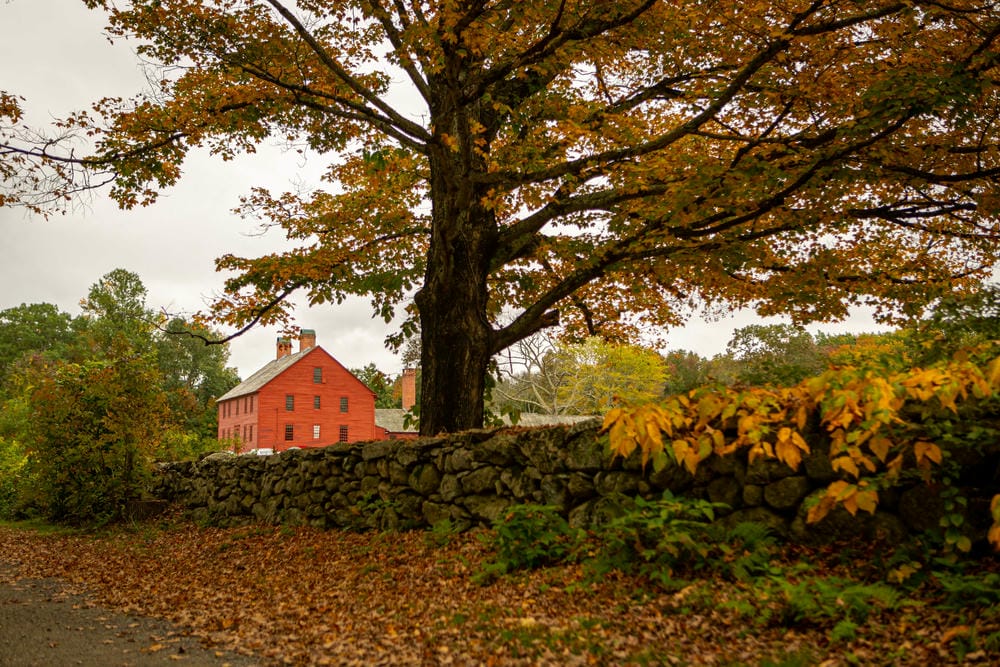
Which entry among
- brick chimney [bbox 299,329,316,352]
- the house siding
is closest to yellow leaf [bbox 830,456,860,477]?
the house siding

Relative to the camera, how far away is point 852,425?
493 centimetres

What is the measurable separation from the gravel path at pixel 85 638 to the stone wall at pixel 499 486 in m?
3.25

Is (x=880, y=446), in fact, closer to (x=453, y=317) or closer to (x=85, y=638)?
(x=85, y=638)

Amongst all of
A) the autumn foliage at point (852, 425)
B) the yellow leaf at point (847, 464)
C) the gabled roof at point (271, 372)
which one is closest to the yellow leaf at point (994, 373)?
the autumn foliage at point (852, 425)

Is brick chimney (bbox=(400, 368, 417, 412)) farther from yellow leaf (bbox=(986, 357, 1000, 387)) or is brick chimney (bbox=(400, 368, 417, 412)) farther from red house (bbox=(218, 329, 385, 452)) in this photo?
yellow leaf (bbox=(986, 357, 1000, 387))

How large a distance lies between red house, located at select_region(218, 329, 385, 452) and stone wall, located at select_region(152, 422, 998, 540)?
2952 cm

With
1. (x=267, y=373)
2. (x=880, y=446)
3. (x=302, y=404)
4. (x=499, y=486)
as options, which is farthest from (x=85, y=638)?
(x=267, y=373)

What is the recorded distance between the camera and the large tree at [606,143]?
7953 mm

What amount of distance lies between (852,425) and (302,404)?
137 ft

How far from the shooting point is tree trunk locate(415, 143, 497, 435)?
10.1 meters

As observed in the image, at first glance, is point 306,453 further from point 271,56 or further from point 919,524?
point 919,524

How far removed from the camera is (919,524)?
185 inches

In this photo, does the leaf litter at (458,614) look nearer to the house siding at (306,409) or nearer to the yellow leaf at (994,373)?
the yellow leaf at (994,373)

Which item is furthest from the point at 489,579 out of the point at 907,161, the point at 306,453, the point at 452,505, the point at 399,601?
the point at 907,161
